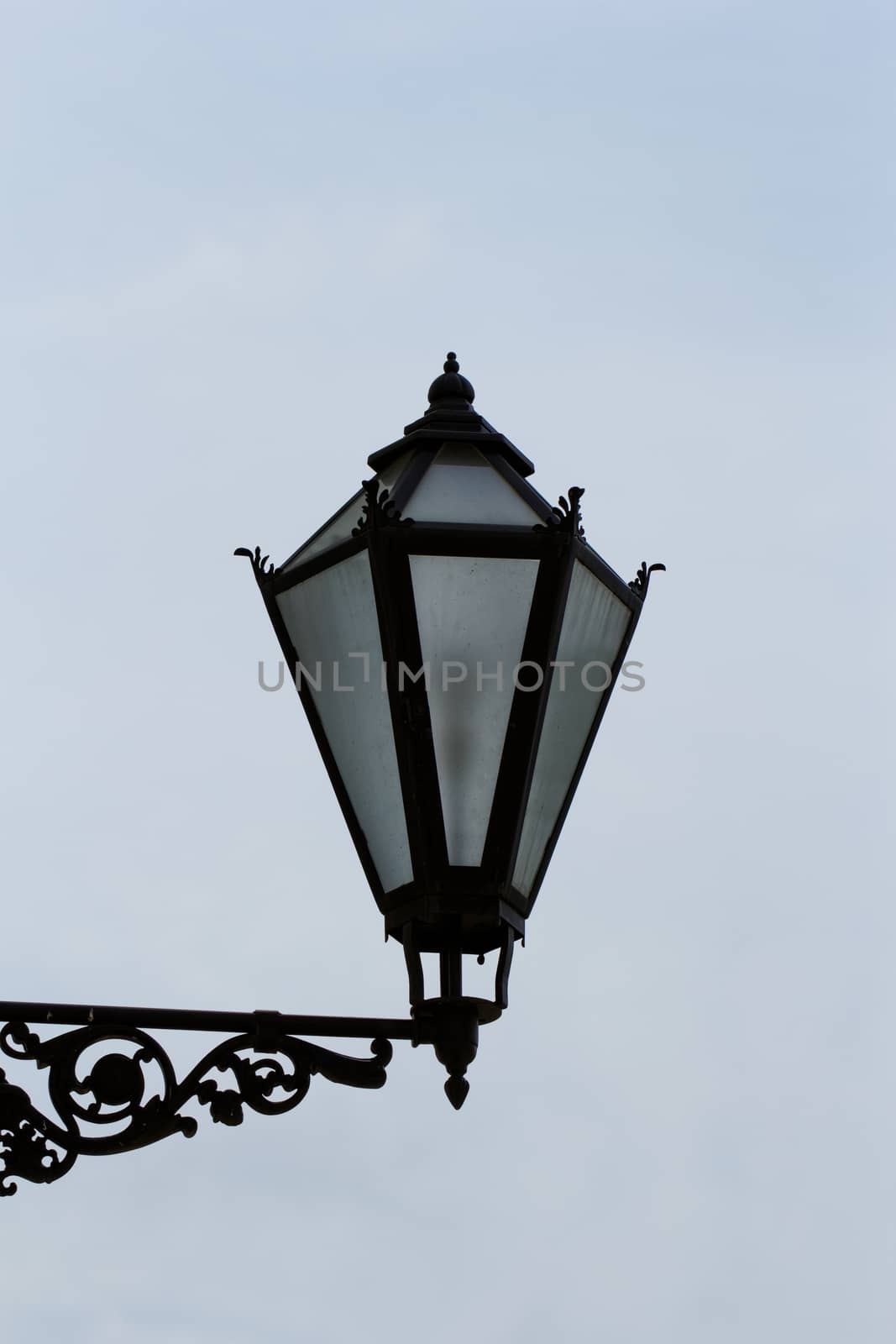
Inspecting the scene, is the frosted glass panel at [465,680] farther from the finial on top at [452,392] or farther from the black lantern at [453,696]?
the finial on top at [452,392]

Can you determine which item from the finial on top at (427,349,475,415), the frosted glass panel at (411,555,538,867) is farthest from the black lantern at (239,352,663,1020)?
the finial on top at (427,349,475,415)

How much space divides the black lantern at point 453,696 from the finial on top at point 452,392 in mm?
536

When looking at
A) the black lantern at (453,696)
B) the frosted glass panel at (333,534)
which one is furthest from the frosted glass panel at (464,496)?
the frosted glass panel at (333,534)

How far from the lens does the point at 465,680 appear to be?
12.9 feet

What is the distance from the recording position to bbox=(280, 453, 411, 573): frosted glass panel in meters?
4.13

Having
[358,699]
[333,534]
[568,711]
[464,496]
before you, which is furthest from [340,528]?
[568,711]

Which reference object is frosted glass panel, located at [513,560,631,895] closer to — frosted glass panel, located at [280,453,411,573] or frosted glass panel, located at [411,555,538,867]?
frosted glass panel, located at [411,555,538,867]

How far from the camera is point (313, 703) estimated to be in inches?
162

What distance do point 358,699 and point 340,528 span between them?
15.0 inches

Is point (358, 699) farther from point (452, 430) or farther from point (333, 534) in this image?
point (452, 430)

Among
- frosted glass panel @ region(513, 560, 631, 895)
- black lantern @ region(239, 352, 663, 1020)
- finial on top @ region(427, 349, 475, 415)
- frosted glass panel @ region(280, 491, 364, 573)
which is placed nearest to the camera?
black lantern @ region(239, 352, 663, 1020)

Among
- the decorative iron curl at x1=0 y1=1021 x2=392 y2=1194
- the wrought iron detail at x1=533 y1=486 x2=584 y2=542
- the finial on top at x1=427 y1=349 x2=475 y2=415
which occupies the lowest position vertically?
the decorative iron curl at x1=0 y1=1021 x2=392 y2=1194

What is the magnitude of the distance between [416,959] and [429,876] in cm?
19

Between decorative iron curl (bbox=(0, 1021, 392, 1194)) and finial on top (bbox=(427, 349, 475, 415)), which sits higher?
finial on top (bbox=(427, 349, 475, 415))
